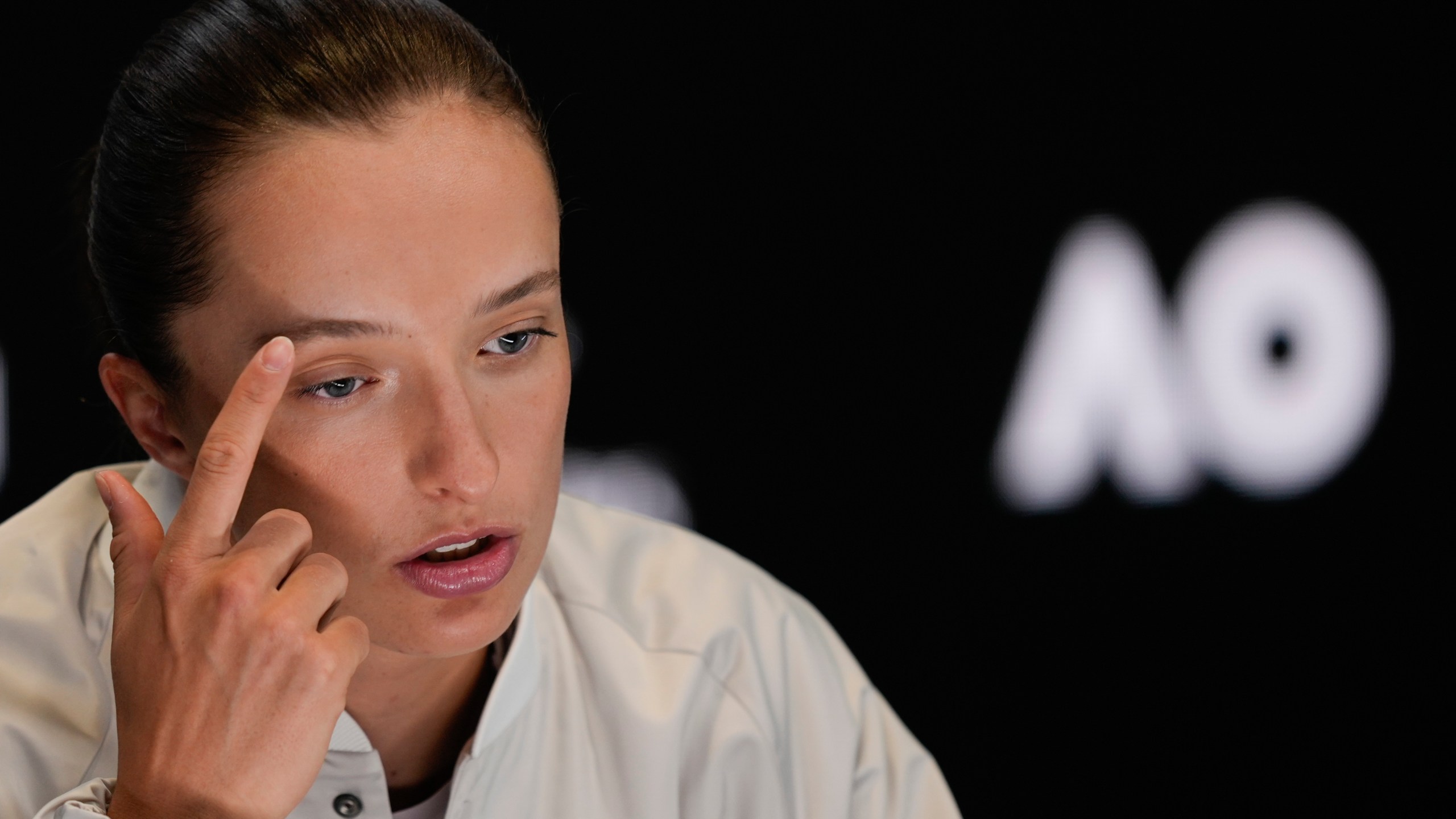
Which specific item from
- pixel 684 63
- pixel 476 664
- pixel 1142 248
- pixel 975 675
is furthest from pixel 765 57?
pixel 476 664

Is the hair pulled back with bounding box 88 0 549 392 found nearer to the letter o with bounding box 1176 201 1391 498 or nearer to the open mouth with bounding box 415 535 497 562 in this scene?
the open mouth with bounding box 415 535 497 562

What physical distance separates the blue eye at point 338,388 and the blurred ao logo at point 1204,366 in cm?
113

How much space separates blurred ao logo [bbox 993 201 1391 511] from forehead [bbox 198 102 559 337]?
1.08 metres

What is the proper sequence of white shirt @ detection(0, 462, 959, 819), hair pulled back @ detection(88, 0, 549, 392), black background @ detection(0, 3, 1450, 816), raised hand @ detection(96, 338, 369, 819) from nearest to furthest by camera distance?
raised hand @ detection(96, 338, 369, 819), hair pulled back @ detection(88, 0, 549, 392), white shirt @ detection(0, 462, 959, 819), black background @ detection(0, 3, 1450, 816)

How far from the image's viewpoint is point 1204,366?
1.82 m

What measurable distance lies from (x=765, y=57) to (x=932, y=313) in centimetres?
41

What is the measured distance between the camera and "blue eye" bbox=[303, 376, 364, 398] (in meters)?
0.89

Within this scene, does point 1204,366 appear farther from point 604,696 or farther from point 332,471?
point 332,471

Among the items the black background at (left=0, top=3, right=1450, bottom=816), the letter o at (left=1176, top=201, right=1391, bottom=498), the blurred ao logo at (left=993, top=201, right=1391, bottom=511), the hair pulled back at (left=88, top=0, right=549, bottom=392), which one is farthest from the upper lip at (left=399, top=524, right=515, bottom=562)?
the letter o at (left=1176, top=201, right=1391, bottom=498)

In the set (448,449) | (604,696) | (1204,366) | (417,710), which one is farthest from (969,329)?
(448,449)

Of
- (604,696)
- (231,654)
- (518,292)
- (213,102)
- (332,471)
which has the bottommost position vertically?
(604,696)

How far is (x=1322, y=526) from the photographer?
1814mm

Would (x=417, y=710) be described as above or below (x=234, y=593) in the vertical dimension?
below

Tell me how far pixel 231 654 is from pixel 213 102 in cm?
37
